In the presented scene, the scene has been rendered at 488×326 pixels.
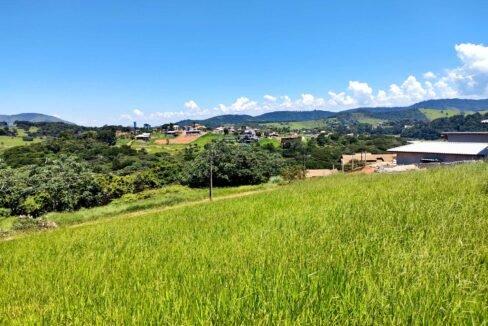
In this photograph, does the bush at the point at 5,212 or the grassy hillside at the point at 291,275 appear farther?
the bush at the point at 5,212

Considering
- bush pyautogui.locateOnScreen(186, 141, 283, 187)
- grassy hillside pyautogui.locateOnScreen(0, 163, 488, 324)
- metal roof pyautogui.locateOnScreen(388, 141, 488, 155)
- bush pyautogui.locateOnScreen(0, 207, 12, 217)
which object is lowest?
bush pyautogui.locateOnScreen(0, 207, 12, 217)

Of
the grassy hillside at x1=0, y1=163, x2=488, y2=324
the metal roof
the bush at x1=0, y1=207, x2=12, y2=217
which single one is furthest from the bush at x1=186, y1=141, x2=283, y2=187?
the grassy hillside at x1=0, y1=163, x2=488, y2=324

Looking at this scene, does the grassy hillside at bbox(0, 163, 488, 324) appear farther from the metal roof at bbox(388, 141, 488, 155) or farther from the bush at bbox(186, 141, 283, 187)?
the bush at bbox(186, 141, 283, 187)

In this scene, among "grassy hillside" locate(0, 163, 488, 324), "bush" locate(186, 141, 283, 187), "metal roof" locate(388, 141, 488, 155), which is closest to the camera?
"grassy hillside" locate(0, 163, 488, 324)

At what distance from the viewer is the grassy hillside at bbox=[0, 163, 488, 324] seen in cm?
294

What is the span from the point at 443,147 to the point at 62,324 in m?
46.4

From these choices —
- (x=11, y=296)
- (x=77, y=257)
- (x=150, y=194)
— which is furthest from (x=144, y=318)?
(x=150, y=194)

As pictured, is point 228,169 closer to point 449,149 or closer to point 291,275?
point 449,149

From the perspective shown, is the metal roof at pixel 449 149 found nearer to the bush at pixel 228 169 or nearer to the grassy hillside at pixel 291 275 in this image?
the bush at pixel 228 169

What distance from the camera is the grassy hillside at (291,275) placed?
2939 mm

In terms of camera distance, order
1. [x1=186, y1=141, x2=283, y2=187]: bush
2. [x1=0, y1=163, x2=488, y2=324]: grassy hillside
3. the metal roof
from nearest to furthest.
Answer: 1. [x1=0, y1=163, x2=488, y2=324]: grassy hillside
2. the metal roof
3. [x1=186, y1=141, x2=283, y2=187]: bush

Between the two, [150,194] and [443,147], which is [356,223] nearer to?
[150,194]

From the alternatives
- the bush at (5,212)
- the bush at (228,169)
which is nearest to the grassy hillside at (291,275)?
the bush at (5,212)

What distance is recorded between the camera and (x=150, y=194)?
38938 millimetres
